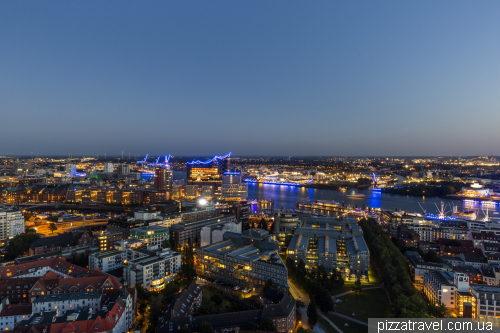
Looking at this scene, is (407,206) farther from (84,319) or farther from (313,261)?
(84,319)

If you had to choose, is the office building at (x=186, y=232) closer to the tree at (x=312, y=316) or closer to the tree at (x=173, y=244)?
the tree at (x=173, y=244)

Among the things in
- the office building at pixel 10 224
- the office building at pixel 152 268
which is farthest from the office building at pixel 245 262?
the office building at pixel 10 224

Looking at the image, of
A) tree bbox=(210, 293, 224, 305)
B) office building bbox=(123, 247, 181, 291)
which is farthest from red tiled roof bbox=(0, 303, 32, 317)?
tree bbox=(210, 293, 224, 305)

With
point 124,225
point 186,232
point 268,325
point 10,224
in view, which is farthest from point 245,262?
point 10,224

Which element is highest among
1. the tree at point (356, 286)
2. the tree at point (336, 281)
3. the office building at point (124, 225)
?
the office building at point (124, 225)

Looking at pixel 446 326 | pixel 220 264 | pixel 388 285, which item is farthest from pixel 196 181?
pixel 446 326

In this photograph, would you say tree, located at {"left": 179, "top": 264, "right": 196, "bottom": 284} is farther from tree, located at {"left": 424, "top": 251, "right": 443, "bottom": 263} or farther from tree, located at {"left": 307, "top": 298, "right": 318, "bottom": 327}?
tree, located at {"left": 424, "top": 251, "right": 443, "bottom": 263}

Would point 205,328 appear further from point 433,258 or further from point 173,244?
point 433,258
